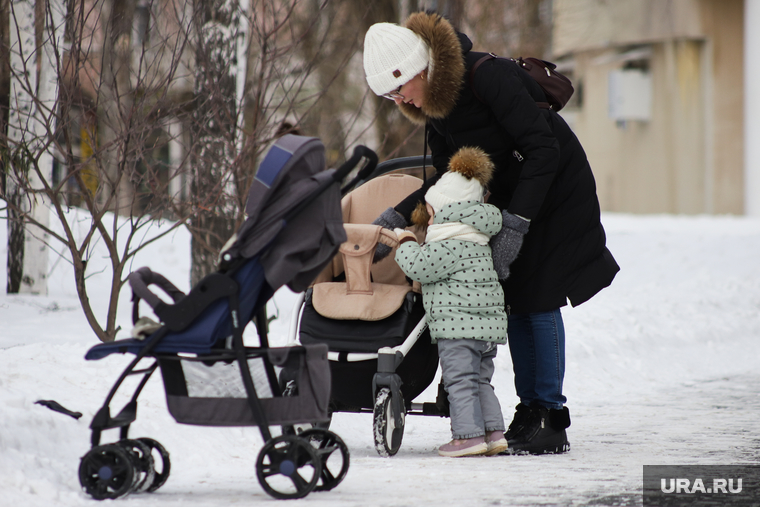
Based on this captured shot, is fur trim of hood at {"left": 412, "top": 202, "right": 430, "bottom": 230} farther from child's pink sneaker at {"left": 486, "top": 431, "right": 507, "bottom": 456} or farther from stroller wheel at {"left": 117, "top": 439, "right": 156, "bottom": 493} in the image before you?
stroller wheel at {"left": 117, "top": 439, "right": 156, "bottom": 493}

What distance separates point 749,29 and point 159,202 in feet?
56.8

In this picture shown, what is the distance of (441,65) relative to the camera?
3908 millimetres

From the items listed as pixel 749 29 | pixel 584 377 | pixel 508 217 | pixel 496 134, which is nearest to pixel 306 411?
pixel 508 217

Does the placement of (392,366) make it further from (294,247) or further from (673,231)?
(673,231)

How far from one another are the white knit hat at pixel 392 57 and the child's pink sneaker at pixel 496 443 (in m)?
1.63

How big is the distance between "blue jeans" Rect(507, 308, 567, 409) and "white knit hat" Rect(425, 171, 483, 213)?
26.6 inches

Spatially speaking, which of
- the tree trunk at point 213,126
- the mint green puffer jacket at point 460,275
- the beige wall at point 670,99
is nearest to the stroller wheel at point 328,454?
the mint green puffer jacket at point 460,275

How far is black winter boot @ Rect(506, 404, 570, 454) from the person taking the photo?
161 inches

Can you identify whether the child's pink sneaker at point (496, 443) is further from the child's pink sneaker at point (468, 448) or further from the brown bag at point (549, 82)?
the brown bag at point (549, 82)

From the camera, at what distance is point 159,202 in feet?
18.4

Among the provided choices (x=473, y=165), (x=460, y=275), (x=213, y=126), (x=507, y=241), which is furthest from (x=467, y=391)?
(x=213, y=126)

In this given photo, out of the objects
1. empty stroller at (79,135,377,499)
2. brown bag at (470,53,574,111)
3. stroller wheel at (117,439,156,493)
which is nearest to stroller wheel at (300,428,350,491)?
empty stroller at (79,135,377,499)

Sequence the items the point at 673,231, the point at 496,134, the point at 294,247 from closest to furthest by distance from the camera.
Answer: the point at 294,247
the point at 496,134
the point at 673,231

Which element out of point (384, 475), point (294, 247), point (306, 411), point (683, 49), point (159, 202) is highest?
point (683, 49)
